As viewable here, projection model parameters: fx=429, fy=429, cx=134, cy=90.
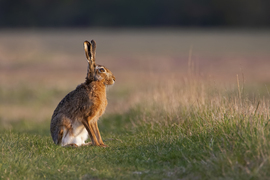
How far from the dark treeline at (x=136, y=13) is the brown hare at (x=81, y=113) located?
55688mm

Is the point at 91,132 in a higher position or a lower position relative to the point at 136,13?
lower

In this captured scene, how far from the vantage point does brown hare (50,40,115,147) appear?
7.38 metres

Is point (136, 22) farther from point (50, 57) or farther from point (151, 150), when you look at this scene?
point (151, 150)

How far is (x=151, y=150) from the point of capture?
22.6 feet

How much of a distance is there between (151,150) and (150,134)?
1.47 m

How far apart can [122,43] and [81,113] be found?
4473cm

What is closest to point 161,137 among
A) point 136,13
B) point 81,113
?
point 81,113

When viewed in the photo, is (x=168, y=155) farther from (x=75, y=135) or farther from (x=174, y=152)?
(x=75, y=135)

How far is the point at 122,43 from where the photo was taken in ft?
170

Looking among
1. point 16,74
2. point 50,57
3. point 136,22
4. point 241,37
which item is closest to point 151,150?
point 16,74

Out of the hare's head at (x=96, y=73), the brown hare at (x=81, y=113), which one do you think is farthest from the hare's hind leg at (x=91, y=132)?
the hare's head at (x=96, y=73)

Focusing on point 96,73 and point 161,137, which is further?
point 96,73

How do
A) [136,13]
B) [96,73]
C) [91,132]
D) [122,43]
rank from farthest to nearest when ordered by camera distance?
[136,13], [122,43], [96,73], [91,132]

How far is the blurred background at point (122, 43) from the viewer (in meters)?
21.3
